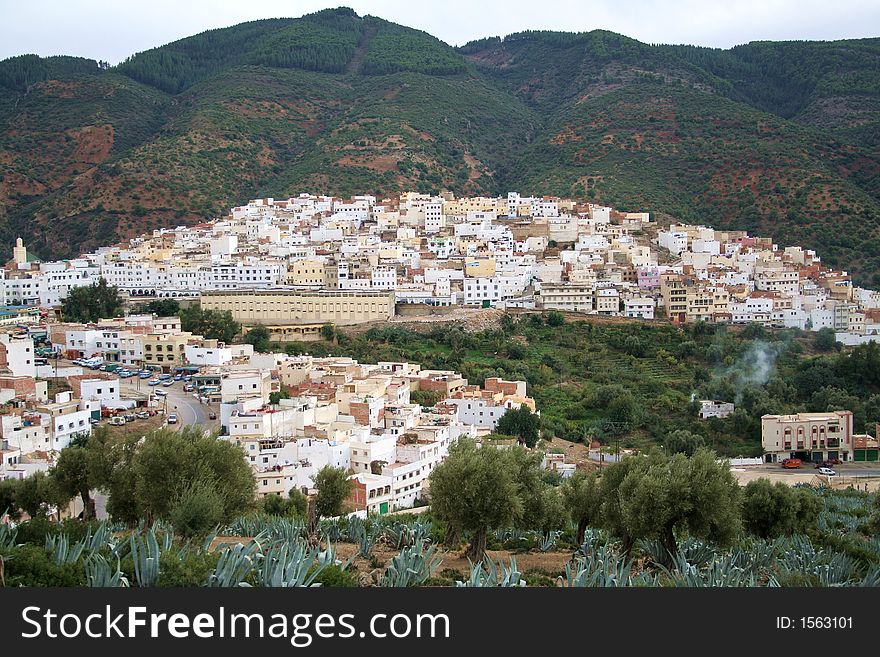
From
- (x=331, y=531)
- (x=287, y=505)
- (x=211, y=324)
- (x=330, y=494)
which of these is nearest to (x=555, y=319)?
(x=211, y=324)

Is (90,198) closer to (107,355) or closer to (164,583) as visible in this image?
(107,355)

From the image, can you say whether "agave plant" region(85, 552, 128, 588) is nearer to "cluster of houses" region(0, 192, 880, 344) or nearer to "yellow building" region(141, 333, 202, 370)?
"yellow building" region(141, 333, 202, 370)

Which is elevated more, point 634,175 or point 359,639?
point 634,175

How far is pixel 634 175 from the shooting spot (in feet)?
170

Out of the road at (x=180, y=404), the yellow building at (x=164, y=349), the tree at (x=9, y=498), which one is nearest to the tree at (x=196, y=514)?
the tree at (x=9, y=498)

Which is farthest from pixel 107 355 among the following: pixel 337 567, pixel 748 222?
pixel 748 222

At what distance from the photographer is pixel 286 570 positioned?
22.2 ft

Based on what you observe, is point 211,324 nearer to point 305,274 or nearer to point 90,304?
point 90,304

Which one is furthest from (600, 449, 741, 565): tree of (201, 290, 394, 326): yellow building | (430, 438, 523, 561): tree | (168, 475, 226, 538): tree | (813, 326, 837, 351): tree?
(813, 326, 837, 351): tree

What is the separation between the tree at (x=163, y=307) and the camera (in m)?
30.8

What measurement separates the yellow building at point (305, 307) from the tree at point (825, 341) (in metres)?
11.9

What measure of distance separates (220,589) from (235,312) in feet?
87.3

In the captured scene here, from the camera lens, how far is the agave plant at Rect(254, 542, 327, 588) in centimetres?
660

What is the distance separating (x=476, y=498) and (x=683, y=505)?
1.95 meters
